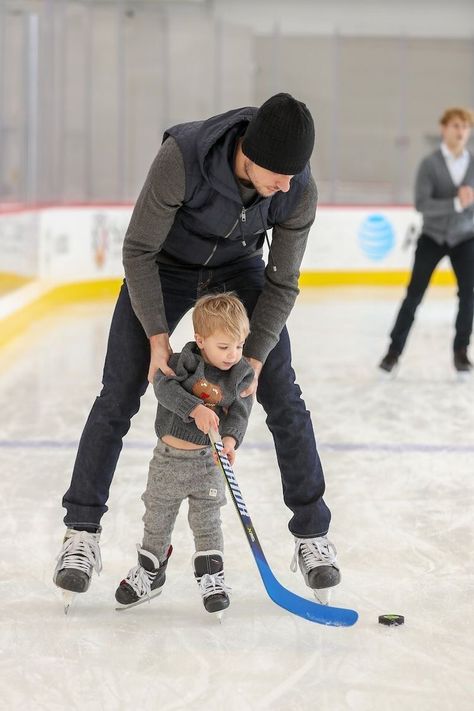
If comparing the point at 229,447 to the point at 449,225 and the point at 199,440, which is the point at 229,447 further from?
the point at 449,225

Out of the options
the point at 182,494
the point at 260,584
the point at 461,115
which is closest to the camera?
the point at 182,494

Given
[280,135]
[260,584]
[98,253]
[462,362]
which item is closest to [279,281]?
[280,135]

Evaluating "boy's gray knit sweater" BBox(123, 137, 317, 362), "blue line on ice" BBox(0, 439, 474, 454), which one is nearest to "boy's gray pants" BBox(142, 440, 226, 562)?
"boy's gray knit sweater" BBox(123, 137, 317, 362)

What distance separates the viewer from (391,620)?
195 centimetres

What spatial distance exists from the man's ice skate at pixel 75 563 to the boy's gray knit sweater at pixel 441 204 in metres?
2.84

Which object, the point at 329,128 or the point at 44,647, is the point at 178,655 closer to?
the point at 44,647

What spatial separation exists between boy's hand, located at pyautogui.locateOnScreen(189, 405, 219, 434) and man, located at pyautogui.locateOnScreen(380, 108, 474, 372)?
2815mm

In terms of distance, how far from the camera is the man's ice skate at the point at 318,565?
2.01m

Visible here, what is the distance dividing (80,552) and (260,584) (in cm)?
38

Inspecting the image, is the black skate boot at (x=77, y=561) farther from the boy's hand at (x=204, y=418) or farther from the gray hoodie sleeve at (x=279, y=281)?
the gray hoodie sleeve at (x=279, y=281)

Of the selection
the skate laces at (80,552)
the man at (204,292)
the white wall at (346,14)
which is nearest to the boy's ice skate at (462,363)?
the man at (204,292)

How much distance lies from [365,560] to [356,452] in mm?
1027

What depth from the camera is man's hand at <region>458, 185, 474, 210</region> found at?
4.49 m

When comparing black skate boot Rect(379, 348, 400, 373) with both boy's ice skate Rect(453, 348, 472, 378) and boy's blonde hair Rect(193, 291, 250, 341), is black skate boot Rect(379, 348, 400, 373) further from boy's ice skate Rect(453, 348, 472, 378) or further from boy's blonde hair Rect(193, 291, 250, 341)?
boy's blonde hair Rect(193, 291, 250, 341)
